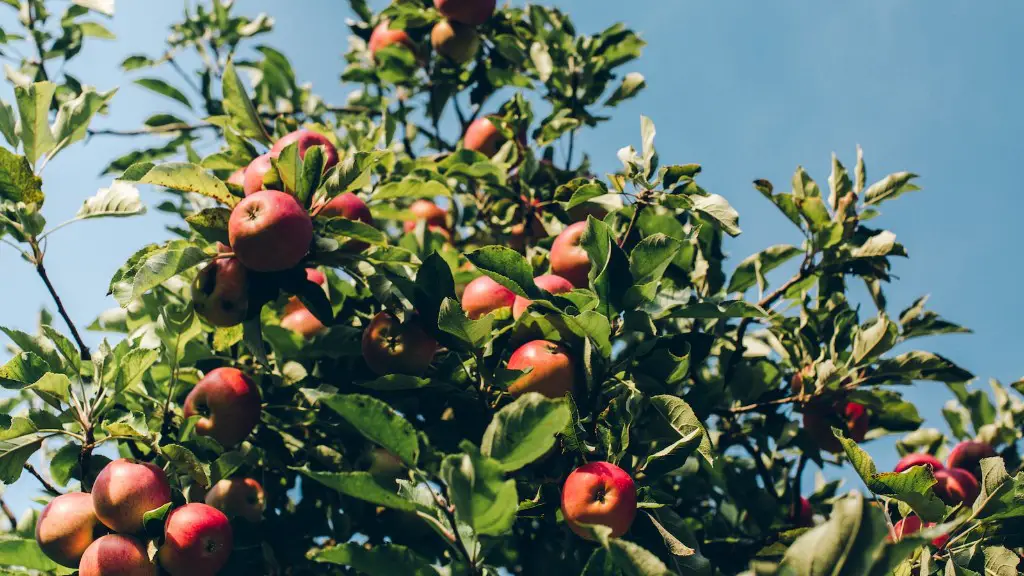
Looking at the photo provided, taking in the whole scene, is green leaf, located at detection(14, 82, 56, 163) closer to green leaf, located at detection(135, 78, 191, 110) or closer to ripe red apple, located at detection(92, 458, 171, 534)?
ripe red apple, located at detection(92, 458, 171, 534)

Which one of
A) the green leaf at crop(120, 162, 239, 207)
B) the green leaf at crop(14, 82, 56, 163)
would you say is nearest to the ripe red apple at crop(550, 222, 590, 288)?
the green leaf at crop(120, 162, 239, 207)

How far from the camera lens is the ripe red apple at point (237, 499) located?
279 cm

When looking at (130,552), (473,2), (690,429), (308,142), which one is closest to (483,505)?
(690,429)

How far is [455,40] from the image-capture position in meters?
4.21

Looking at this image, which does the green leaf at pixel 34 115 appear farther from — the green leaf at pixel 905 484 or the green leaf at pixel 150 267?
the green leaf at pixel 905 484

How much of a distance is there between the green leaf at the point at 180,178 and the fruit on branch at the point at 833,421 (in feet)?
7.74

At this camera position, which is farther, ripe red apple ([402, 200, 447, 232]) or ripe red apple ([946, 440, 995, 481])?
ripe red apple ([402, 200, 447, 232])

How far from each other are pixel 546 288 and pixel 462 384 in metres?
0.40

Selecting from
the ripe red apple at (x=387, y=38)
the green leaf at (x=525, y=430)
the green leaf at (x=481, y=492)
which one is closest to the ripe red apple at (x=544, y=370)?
the green leaf at (x=525, y=430)

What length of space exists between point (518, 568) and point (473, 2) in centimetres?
277

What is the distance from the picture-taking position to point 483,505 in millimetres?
1506

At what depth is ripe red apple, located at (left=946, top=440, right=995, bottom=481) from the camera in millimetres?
3604

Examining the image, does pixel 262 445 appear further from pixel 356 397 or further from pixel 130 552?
pixel 356 397

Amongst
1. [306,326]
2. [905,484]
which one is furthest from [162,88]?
[905,484]
